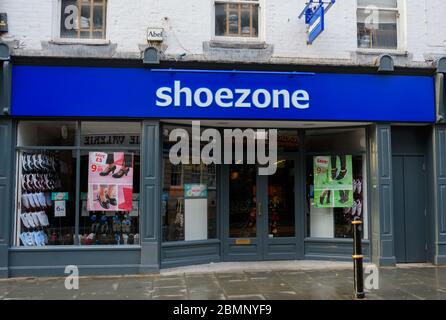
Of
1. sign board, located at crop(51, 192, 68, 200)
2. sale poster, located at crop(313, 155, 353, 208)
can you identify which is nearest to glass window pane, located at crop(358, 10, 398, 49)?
sale poster, located at crop(313, 155, 353, 208)

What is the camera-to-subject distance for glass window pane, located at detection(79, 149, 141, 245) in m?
8.66

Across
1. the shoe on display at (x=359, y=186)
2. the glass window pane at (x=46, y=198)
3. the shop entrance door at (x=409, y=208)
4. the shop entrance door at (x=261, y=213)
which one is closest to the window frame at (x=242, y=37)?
the shop entrance door at (x=261, y=213)

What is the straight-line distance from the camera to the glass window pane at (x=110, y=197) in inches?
341

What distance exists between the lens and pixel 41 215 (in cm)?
866

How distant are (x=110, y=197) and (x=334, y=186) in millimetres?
4587

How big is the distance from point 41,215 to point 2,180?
0.94m

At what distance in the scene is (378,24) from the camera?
31.7 ft

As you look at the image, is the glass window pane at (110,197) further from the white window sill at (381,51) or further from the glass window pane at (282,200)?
the white window sill at (381,51)

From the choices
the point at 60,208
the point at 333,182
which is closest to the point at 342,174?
the point at 333,182

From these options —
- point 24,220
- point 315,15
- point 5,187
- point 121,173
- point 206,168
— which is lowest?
point 24,220

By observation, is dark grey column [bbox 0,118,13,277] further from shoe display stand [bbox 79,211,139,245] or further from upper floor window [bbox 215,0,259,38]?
upper floor window [bbox 215,0,259,38]

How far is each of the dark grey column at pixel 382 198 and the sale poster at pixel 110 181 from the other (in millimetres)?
4784

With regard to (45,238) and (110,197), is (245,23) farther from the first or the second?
(45,238)

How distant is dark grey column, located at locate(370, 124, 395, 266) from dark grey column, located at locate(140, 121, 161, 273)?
4251mm
